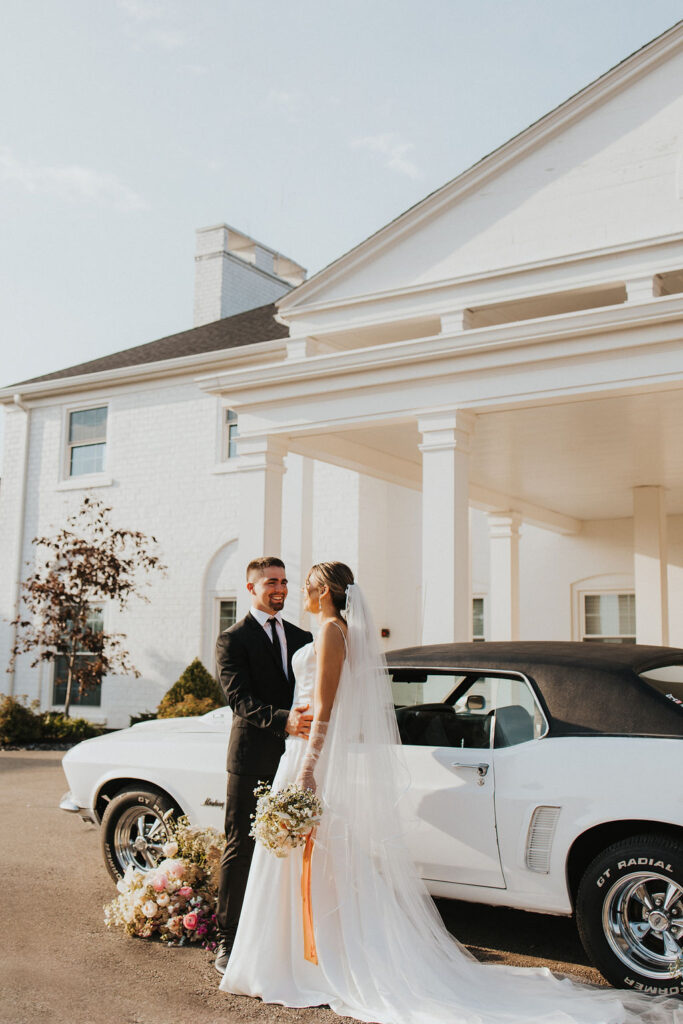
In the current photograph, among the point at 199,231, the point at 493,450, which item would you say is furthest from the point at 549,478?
the point at 199,231

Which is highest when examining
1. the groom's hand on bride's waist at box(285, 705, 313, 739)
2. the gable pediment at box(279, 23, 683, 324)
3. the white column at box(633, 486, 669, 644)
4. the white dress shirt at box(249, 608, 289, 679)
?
the gable pediment at box(279, 23, 683, 324)

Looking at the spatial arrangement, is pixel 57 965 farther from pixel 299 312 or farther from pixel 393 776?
pixel 299 312

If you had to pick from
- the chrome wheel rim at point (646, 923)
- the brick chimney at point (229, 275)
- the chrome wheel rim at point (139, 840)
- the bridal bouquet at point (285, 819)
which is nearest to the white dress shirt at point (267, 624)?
the bridal bouquet at point (285, 819)

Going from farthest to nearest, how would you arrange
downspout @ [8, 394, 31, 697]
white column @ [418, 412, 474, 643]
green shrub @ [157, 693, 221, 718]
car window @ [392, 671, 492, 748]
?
downspout @ [8, 394, 31, 697]
green shrub @ [157, 693, 221, 718]
white column @ [418, 412, 474, 643]
car window @ [392, 671, 492, 748]

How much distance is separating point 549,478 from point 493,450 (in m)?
2.02

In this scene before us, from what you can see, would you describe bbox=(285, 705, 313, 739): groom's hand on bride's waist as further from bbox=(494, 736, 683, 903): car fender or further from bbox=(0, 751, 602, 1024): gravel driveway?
bbox=(0, 751, 602, 1024): gravel driveway

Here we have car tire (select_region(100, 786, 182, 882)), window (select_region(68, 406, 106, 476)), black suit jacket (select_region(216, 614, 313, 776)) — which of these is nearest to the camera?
black suit jacket (select_region(216, 614, 313, 776))

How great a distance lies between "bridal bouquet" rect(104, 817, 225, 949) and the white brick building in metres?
3.62

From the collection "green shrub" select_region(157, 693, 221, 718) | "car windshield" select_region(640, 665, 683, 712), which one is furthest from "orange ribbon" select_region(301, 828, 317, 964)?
"green shrub" select_region(157, 693, 221, 718)

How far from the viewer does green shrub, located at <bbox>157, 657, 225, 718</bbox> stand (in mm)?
15484

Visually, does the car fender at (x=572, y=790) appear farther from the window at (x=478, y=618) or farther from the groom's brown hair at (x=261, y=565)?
the window at (x=478, y=618)

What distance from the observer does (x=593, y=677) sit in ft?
16.1

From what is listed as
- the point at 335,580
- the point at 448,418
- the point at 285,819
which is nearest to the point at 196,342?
the point at 448,418

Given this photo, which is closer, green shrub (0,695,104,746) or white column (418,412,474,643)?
white column (418,412,474,643)
